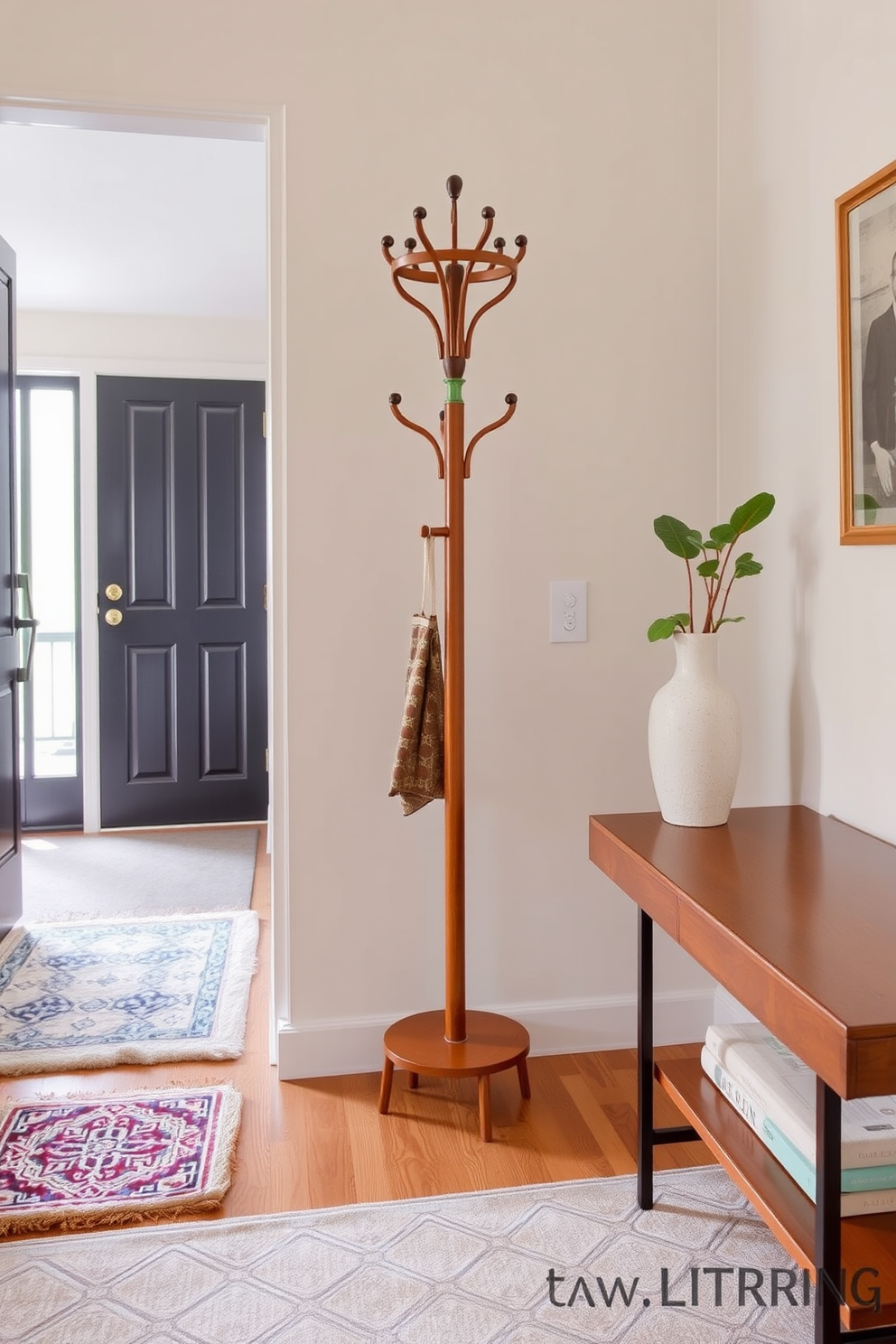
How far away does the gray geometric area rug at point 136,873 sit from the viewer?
3.70 m

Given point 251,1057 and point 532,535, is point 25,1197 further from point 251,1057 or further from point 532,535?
point 532,535

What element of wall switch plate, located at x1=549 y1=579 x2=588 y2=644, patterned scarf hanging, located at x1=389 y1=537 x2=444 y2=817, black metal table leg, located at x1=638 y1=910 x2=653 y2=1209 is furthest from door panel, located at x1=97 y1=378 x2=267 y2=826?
black metal table leg, located at x1=638 y1=910 x2=653 y2=1209

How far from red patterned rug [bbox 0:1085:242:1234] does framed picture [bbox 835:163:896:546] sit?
5.33 feet

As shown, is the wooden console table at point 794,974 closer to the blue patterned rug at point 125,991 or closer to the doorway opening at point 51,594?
the blue patterned rug at point 125,991

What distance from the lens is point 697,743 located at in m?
1.83

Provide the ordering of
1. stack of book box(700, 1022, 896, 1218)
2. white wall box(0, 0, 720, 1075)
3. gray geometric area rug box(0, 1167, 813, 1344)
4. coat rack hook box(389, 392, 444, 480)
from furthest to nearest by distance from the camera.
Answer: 1. white wall box(0, 0, 720, 1075)
2. coat rack hook box(389, 392, 444, 480)
3. gray geometric area rug box(0, 1167, 813, 1344)
4. stack of book box(700, 1022, 896, 1218)

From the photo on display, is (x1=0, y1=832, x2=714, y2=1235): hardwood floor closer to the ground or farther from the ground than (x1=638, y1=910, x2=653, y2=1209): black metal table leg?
closer to the ground

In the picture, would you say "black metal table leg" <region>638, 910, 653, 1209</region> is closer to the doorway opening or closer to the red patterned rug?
the red patterned rug

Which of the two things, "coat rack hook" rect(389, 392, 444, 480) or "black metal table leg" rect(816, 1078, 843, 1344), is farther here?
"coat rack hook" rect(389, 392, 444, 480)

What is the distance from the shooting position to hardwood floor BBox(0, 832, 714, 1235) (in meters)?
1.94

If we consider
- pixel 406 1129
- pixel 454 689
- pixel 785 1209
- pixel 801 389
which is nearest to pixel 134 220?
pixel 454 689

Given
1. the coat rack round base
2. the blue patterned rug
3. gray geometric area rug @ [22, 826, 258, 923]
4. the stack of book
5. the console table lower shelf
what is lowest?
the blue patterned rug

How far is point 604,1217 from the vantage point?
5.95ft

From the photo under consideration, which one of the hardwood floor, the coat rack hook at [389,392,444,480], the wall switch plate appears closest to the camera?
the hardwood floor
